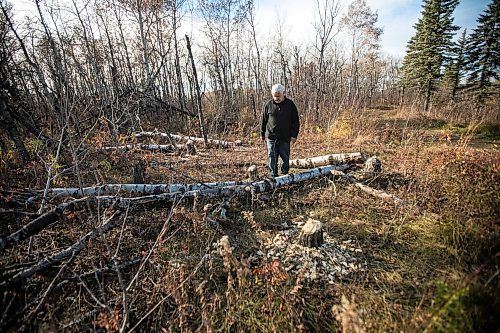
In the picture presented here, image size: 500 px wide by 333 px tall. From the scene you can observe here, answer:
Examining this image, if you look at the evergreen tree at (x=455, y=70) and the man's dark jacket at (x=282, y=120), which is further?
the evergreen tree at (x=455, y=70)

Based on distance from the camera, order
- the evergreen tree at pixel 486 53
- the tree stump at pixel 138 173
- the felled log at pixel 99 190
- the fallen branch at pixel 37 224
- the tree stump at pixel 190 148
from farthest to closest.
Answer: the evergreen tree at pixel 486 53 → the tree stump at pixel 190 148 → the tree stump at pixel 138 173 → the felled log at pixel 99 190 → the fallen branch at pixel 37 224

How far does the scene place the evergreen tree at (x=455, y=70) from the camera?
18.4 metres

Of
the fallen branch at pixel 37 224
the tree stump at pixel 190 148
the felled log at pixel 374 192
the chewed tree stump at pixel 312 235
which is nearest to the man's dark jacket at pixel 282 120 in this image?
the felled log at pixel 374 192

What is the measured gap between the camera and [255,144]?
9766mm

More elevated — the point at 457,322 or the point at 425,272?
the point at 457,322

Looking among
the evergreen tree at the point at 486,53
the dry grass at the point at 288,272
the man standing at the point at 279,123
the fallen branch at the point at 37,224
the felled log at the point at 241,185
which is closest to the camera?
the dry grass at the point at 288,272

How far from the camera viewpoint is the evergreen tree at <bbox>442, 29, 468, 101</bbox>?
18.4m

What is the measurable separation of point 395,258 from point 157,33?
14769 mm

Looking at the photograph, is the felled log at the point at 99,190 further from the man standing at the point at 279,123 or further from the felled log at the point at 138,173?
the man standing at the point at 279,123

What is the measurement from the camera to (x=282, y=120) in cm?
454

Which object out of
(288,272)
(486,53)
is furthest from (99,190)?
(486,53)

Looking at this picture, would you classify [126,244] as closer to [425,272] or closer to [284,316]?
[284,316]

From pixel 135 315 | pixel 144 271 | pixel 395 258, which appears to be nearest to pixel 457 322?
pixel 395 258

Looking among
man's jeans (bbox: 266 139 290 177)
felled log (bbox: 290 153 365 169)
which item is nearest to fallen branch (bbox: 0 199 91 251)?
man's jeans (bbox: 266 139 290 177)
